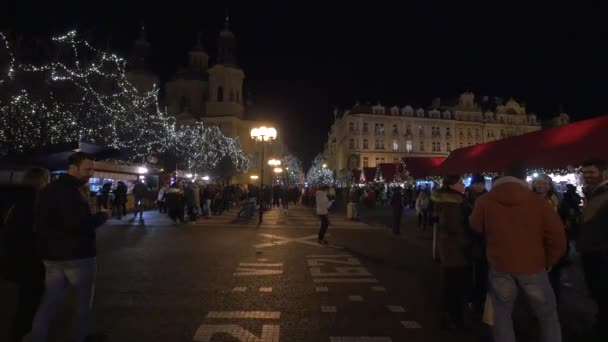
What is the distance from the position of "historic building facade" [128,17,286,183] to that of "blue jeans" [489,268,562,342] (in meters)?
69.3

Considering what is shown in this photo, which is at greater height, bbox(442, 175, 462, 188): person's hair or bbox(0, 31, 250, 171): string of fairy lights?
bbox(0, 31, 250, 171): string of fairy lights

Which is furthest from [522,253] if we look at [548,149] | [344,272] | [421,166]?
[421,166]

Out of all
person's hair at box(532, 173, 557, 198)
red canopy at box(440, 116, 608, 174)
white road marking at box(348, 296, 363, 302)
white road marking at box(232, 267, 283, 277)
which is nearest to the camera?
white road marking at box(348, 296, 363, 302)

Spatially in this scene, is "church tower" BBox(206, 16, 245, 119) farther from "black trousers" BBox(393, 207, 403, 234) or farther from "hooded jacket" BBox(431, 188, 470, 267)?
"hooded jacket" BBox(431, 188, 470, 267)

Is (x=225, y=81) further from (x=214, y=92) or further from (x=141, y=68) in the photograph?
(x=141, y=68)

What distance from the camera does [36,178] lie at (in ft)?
14.8

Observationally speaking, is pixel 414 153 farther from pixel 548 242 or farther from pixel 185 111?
pixel 548 242

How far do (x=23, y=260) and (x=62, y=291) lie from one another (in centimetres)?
54

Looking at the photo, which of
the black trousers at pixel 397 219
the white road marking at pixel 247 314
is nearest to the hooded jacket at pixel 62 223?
the white road marking at pixel 247 314

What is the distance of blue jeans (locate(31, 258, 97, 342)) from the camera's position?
13.1ft

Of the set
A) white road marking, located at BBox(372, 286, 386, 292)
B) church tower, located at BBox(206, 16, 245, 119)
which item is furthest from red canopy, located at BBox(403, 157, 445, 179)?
church tower, located at BBox(206, 16, 245, 119)

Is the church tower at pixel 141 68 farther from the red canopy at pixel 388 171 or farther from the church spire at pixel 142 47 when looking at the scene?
the red canopy at pixel 388 171

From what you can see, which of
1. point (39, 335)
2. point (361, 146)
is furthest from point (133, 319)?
point (361, 146)

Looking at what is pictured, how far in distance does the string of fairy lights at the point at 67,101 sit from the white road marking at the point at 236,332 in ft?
56.5
